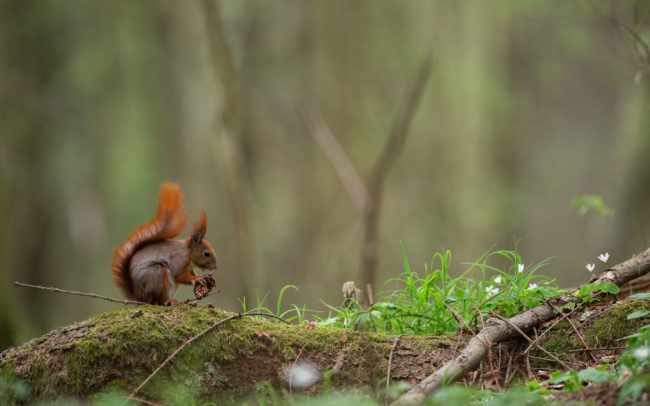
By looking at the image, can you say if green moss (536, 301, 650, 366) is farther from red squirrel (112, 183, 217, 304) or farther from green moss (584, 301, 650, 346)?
red squirrel (112, 183, 217, 304)

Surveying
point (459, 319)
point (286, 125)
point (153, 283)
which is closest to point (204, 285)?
point (153, 283)

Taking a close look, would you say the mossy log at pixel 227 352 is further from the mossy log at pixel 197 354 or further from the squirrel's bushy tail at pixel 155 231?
the squirrel's bushy tail at pixel 155 231

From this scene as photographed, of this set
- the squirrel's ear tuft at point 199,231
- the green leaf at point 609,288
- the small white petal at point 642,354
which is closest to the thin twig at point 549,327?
the green leaf at point 609,288

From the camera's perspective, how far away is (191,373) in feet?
7.73

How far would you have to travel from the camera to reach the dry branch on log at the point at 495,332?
211 cm

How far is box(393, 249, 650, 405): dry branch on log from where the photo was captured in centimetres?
211

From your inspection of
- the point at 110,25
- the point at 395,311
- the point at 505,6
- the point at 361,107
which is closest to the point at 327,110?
the point at 361,107

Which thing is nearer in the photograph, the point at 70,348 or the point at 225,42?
the point at 70,348

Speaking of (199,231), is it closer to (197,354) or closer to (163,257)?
(163,257)

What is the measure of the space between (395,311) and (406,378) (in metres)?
0.49

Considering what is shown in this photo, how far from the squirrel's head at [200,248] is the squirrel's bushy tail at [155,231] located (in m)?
0.07

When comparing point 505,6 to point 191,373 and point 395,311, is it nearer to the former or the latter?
point 395,311

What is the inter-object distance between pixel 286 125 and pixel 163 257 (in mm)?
6103

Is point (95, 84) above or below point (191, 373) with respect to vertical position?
above
